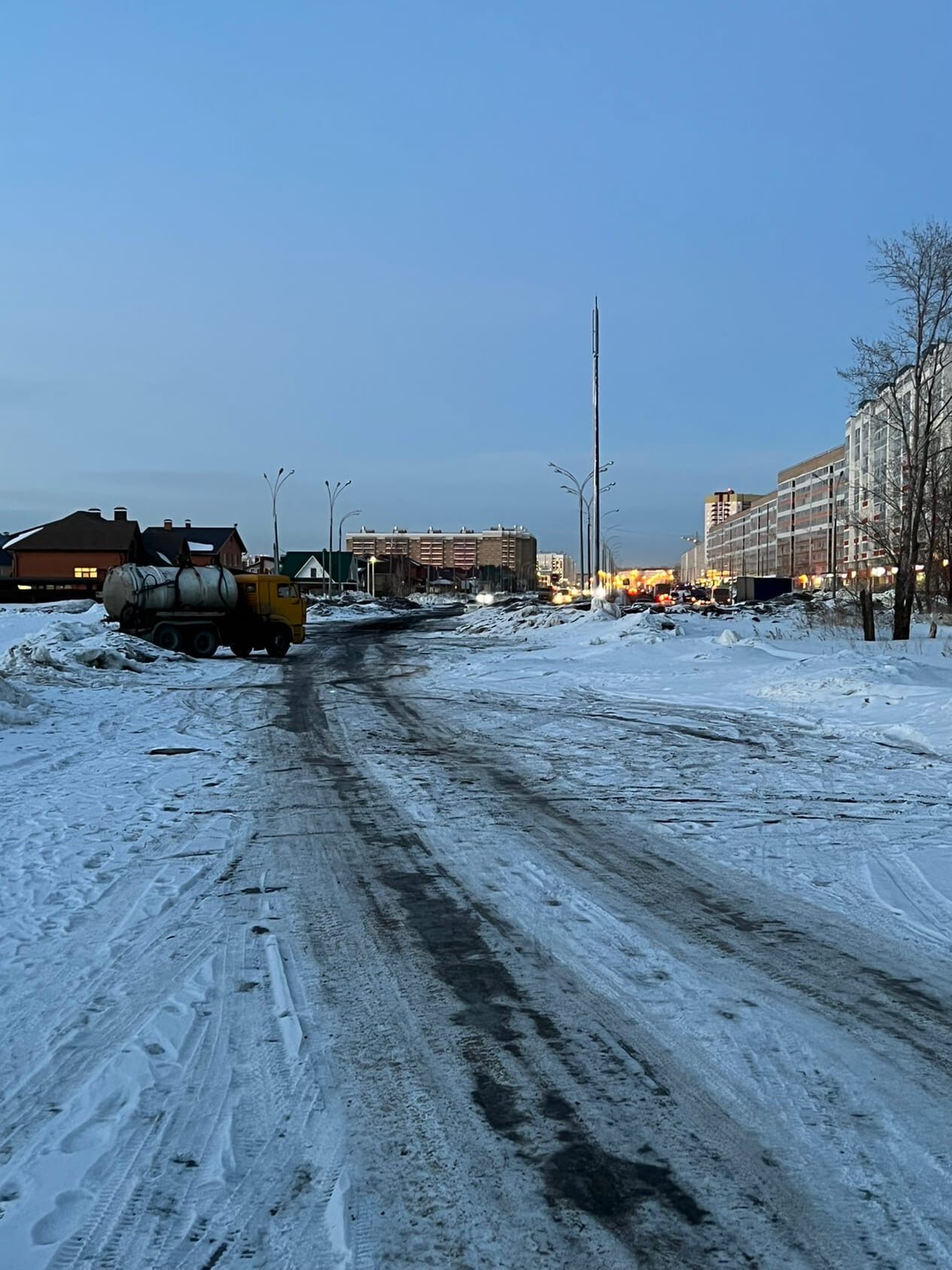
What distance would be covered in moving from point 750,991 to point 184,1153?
2.76 m

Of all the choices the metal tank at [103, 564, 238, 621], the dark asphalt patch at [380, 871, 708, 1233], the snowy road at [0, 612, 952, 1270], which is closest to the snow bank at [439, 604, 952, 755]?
the snowy road at [0, 612, 952, 1270]

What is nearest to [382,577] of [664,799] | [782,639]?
[782,639]

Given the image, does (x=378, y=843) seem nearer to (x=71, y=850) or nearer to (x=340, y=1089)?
(x=71, y=850)

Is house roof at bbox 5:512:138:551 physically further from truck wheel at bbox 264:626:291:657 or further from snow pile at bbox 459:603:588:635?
truck wheel at bbox 264:626:291:657

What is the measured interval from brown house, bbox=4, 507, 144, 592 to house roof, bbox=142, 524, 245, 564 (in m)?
5.44

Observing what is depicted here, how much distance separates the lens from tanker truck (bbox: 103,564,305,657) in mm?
29938

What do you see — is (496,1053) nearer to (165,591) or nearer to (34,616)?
(165,591)

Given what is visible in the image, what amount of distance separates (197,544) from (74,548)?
1494cm

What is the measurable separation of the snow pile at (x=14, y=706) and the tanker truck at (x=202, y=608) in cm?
1387

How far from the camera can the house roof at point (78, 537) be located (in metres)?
80.2

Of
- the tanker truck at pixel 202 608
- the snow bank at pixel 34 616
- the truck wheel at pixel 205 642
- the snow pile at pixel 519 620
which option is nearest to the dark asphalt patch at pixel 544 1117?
the truck wheel at pixel 205 642

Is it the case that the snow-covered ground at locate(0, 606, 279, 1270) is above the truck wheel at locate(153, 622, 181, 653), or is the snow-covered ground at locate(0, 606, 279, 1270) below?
below

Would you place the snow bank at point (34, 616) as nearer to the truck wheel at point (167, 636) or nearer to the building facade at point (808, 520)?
the truck wheel at point (167, 636)

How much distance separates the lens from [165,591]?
3008 cm
